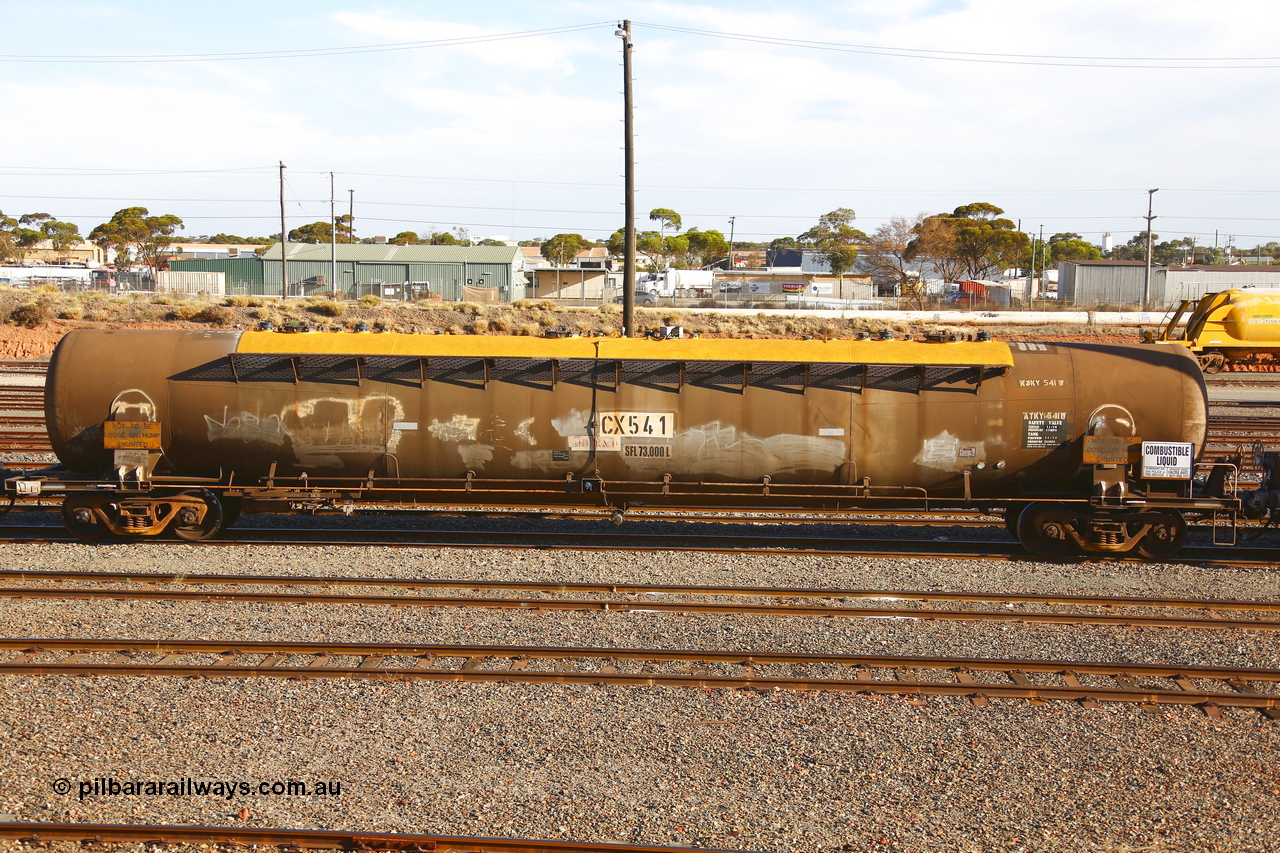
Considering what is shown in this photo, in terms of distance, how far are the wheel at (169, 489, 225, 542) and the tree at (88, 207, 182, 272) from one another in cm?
9810

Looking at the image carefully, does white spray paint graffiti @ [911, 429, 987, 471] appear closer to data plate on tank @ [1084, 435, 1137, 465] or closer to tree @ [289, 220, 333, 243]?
data plate on tank @ [1084, 435, 1137, 465]

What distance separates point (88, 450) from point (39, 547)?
1566 millimetres

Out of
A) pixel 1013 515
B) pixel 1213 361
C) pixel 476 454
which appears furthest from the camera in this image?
pixel 1213 361

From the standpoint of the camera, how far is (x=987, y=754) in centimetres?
735

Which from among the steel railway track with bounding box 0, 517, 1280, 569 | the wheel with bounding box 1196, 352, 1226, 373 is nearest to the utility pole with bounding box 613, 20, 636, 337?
the steel railway track with bounding box 0, 517, 1280, 569

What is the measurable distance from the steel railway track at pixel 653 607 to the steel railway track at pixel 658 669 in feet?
4.36

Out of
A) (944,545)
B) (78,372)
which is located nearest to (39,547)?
(78,372)

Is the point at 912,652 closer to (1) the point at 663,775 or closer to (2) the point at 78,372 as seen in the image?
(1) the point at 663,775

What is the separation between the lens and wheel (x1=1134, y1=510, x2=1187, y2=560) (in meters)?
12.5

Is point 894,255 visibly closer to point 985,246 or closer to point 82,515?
point 985,246

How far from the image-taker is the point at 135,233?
10444 cm

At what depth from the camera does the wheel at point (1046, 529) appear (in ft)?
41.4

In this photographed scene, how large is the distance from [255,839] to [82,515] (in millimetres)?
8641

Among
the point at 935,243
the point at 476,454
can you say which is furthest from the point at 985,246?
the point at 476,454
